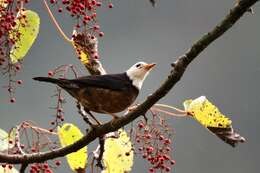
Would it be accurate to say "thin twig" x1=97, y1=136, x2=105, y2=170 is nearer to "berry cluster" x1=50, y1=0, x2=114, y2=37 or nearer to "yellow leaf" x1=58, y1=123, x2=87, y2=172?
"yellow leaf" x1=58, y1=123, x2=87, y2=172

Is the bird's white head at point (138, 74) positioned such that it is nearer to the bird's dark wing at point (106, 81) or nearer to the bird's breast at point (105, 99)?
the bird's dark wing at point (106, 81)

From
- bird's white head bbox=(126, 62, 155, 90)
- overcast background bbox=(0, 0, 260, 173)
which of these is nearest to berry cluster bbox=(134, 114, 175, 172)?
bird's white head bbox=(126, 62, 155, 90)

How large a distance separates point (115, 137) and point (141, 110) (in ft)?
1.67

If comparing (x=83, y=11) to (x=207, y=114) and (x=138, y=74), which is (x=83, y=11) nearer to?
(x=207, y=114)

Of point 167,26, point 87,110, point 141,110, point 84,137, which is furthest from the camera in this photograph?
point 167,26

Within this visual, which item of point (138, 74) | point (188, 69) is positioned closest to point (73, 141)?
point (138, 74)

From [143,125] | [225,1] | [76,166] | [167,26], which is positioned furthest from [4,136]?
[225,1]

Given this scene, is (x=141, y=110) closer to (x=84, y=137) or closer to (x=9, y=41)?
(x=84, y=137)

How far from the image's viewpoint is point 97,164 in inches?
126

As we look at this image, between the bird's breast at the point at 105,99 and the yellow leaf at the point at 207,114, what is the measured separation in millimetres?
780

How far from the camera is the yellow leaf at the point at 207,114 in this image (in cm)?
312

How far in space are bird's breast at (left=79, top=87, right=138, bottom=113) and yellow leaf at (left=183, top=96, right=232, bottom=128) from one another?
780 millimetres

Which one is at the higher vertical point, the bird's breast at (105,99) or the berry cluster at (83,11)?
the berry cluster at (83,11)

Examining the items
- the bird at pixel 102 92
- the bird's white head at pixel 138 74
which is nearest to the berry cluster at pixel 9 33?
the bird at pixel 102 92
